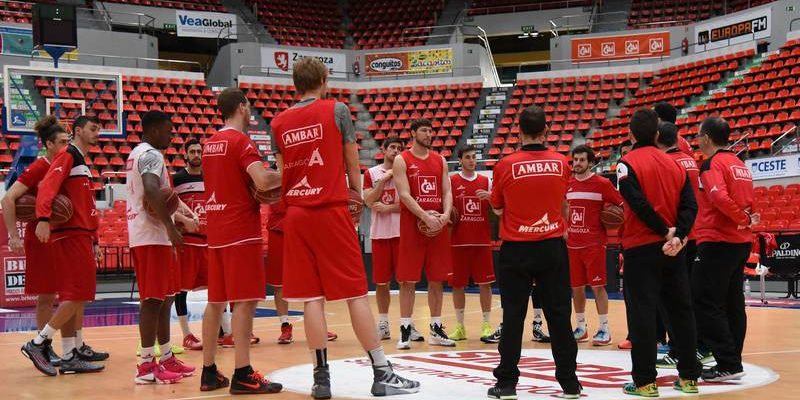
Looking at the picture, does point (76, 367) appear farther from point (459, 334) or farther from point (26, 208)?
point (459, 334)

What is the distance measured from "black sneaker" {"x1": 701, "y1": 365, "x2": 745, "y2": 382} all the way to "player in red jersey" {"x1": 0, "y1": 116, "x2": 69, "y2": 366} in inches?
199

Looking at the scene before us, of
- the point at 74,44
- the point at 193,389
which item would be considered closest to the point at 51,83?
the point at 74,44

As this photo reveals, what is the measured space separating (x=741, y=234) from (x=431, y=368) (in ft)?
8.31

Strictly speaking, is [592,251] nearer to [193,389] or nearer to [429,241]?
[429,241]

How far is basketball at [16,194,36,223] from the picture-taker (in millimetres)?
7676

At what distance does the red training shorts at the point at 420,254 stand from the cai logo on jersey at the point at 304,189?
118 inches

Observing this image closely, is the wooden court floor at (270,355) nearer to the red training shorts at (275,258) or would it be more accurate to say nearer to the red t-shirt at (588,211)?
the red training shorts at (275,258)

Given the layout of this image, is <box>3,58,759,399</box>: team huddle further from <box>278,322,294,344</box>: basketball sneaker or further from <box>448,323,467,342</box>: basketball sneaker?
<box>448,323,467,342</box>: basketball sneaker

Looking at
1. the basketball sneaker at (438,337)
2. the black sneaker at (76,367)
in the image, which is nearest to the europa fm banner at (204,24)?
the basketball sneaker at (438,337)

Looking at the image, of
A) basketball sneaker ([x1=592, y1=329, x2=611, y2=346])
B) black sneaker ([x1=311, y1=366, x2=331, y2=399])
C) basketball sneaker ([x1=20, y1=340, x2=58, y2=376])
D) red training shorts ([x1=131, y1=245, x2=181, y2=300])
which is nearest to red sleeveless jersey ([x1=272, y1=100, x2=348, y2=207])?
black sneaker ([x1=311, y1=366, x2=331, y2=399])

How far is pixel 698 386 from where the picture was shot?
634 cm

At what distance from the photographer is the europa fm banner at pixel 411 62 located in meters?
32.1

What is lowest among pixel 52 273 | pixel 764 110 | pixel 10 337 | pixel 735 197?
pixel 10 337

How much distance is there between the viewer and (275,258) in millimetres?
9883
